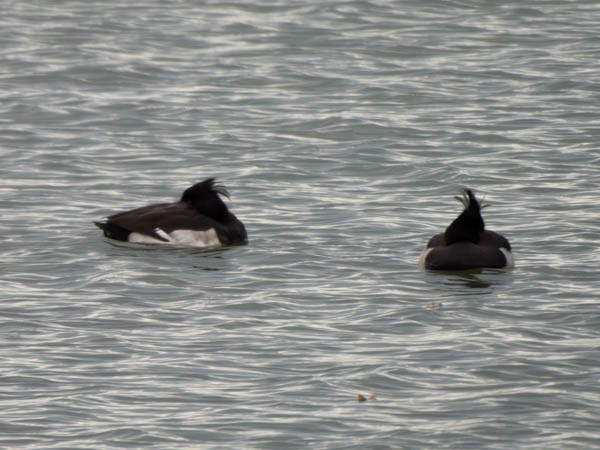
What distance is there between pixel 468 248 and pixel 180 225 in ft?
9.85

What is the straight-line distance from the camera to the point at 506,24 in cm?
2548

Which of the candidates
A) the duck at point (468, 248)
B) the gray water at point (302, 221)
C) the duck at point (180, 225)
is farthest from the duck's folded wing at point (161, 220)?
the duck at point (468, 248)

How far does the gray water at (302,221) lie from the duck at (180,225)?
0.58 ft

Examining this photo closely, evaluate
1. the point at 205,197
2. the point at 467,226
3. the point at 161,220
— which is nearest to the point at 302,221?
the point at 205,197

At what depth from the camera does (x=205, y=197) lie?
50.1 ft

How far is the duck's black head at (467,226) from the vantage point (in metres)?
13.6

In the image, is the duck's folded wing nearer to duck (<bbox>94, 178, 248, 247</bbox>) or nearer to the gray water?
duck (<bbox>94, 178, 248, 247</bbox>)

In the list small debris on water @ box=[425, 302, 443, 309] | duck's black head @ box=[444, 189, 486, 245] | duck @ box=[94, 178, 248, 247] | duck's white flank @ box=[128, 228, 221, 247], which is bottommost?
duck's white flank @ box=[128, 228, 221, 247]

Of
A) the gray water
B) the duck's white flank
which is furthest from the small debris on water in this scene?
the duck's white flank

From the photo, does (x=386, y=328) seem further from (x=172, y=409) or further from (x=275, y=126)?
(x=275, y=126)

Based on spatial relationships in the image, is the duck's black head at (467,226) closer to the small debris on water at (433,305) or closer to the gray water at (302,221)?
the gray water at (302,221)

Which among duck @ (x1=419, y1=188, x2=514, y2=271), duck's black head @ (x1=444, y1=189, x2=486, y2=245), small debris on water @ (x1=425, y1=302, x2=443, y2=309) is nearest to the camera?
small debris on water @ (x1=425, y1=302, x2=443, y2=309)

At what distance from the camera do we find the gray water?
9.47 metres

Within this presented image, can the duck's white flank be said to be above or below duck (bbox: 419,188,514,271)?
below
